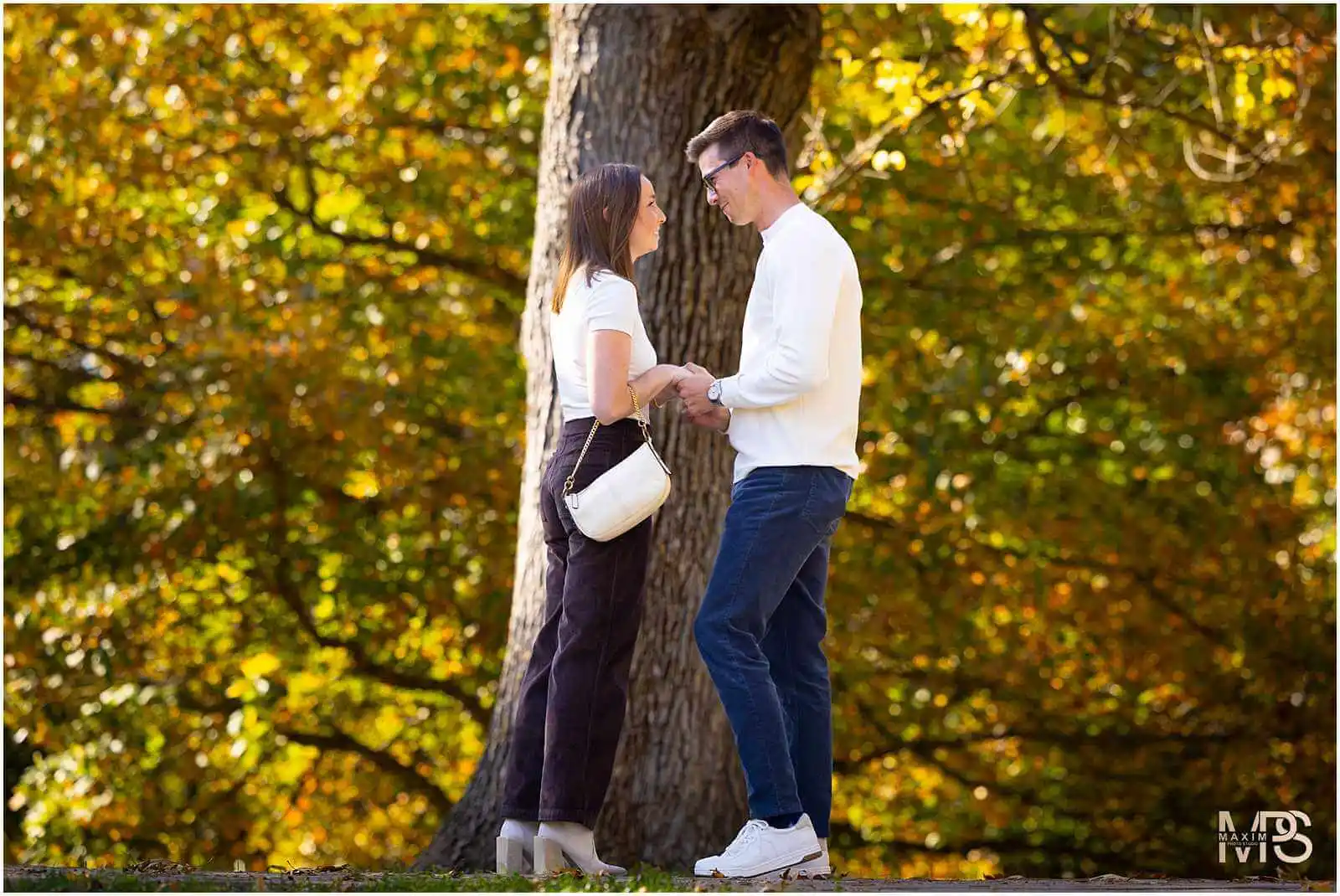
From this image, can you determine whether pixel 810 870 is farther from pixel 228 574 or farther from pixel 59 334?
pixel 59 334

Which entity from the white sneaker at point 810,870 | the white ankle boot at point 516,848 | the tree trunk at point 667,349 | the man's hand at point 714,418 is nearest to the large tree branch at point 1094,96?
the tree trunk at point 667,349

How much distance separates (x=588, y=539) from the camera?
14.1 ft

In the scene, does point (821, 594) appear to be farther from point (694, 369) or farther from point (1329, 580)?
point (1329, 580)

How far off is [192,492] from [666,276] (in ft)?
14.0

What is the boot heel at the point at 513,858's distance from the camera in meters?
4.42

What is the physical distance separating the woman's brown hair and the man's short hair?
25 centimetres

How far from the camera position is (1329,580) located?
9656 millimetres

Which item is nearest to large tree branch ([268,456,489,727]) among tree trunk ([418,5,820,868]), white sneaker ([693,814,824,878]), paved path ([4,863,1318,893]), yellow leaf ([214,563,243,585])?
yellow leaf ([214,563,243,585])

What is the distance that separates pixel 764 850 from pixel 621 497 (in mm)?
1040

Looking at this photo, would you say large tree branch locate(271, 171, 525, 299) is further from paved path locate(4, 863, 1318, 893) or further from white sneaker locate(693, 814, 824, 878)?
white sneaker locate(693, 814, 824, 878)

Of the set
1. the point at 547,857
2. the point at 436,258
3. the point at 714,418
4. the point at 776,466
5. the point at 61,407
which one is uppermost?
the point at 436,258

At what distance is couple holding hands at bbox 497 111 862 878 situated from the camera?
4160 mm

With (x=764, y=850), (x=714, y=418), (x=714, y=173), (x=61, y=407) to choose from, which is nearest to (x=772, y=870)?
(x=764, y=850)

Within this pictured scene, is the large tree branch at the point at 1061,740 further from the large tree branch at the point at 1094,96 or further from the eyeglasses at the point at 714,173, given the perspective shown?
the eyeglasses at the point at 714,173
